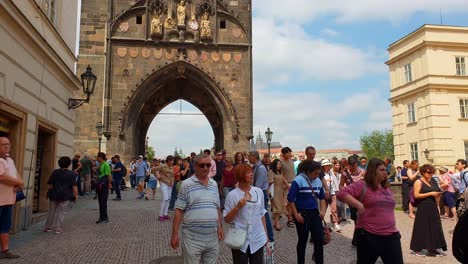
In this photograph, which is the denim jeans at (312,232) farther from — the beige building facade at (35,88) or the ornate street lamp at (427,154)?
the ornate street lamp at (427,154)

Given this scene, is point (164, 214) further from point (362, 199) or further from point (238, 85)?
point (238, 85)

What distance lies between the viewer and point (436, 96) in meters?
26.0

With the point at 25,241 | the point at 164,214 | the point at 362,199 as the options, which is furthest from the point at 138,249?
the point at 362,199

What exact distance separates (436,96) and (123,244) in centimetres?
2489

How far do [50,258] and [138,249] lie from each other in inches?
53.9

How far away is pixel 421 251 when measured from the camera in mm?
6754

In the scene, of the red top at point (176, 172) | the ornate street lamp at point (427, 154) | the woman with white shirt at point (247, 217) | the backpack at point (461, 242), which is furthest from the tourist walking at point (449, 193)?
the ornate street lamp at point (427, 154)

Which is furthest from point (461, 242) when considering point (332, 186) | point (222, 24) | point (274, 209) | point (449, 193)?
point (222, 24)

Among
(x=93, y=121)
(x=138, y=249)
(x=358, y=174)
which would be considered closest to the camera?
(x=138, y=249)

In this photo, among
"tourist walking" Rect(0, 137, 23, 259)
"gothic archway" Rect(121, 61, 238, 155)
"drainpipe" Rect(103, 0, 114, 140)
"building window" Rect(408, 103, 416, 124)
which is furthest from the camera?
"building window" Rect(408, 103, 416, 124)

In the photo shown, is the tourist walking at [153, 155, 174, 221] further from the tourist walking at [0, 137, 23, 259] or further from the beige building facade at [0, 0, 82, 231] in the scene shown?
the tourist walking at [0, 137, 23, 259]

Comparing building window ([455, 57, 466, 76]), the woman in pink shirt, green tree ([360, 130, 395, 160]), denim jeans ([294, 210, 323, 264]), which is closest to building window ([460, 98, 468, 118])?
building window ([455, 57, 466, 76])

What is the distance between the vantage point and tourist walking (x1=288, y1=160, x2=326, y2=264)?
5039 millimetres

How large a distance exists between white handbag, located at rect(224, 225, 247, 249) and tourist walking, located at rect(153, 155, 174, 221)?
608cm
